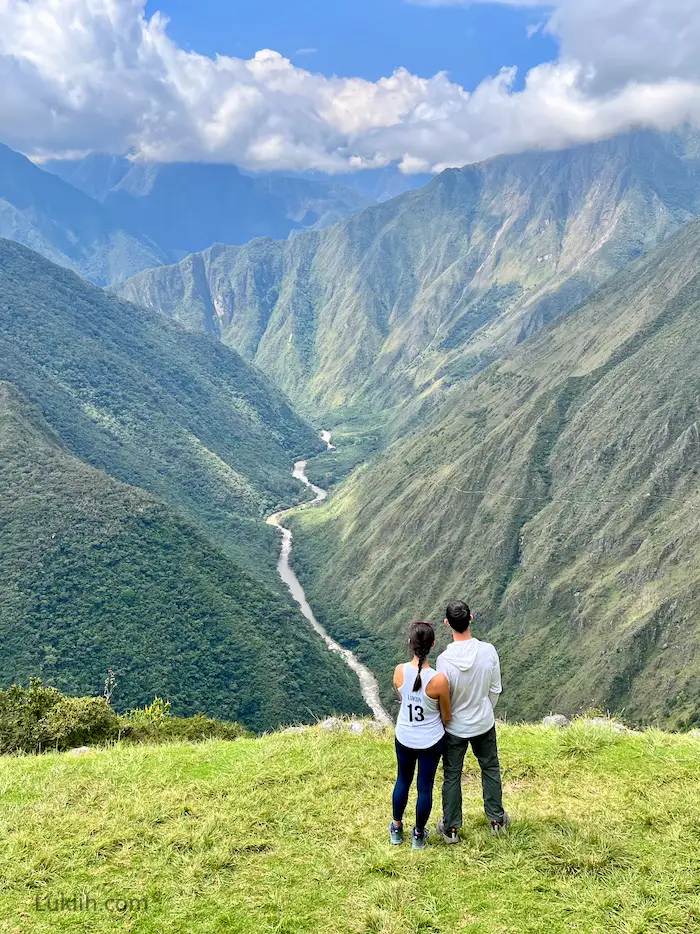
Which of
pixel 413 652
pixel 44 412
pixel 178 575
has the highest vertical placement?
pixel 44 412

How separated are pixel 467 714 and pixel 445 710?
0.46 metres

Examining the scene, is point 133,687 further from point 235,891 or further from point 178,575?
point 235,891

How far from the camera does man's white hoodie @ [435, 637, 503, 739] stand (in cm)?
1223

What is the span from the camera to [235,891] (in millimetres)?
11891

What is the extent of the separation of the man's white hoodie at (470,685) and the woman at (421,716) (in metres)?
0.23

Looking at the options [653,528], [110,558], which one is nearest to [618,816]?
[110,558]

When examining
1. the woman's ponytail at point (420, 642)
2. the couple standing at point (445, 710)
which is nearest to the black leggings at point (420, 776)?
the couple standing at point (445, 710)

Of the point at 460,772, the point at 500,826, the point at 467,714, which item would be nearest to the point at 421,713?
the point at 467,714

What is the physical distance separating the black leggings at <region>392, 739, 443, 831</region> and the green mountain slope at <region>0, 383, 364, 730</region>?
252 ft

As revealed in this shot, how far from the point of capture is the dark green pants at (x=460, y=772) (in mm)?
12477

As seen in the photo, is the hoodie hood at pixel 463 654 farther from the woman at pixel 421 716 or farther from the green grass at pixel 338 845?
the green grass at pixel 338 845

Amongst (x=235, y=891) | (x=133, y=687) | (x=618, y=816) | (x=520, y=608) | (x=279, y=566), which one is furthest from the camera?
(x=279, y=566)

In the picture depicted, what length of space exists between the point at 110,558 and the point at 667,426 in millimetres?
99746

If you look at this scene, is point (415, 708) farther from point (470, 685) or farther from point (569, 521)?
point (569, 521)
